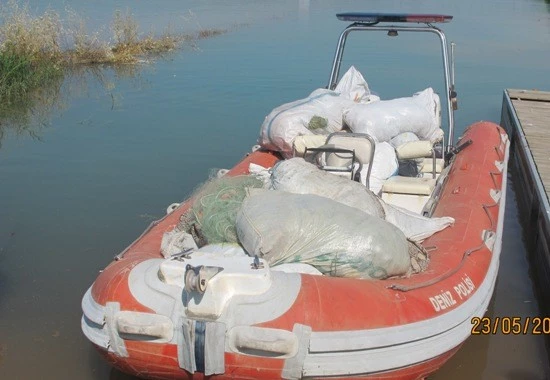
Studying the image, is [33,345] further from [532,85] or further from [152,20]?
[152,20]

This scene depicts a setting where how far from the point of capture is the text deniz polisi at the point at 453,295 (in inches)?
122

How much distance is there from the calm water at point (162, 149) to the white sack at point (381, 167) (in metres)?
1.10

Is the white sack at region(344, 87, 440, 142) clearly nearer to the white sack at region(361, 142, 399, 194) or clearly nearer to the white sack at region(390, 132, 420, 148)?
the white sack at region(390, 132, 420, 148)

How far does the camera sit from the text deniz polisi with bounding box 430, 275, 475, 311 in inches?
122

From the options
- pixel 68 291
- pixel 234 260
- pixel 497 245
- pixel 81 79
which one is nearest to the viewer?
pixel 234 260

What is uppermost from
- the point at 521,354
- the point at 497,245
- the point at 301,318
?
the point at 301,318

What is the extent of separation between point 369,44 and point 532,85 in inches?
149

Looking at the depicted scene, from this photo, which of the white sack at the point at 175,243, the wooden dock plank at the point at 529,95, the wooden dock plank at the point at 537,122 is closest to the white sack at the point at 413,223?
the white sack at the point at 175,243

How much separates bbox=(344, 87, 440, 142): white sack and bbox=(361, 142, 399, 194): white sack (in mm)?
373

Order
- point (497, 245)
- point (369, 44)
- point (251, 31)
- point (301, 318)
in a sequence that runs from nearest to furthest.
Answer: point (301, 318)
point (497, 245)
point (369, 44)
point (251, 31)

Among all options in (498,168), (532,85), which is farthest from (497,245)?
(532,85)

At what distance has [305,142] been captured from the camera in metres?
4.98

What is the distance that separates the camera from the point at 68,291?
4.64 metres

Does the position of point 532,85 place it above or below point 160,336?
below
